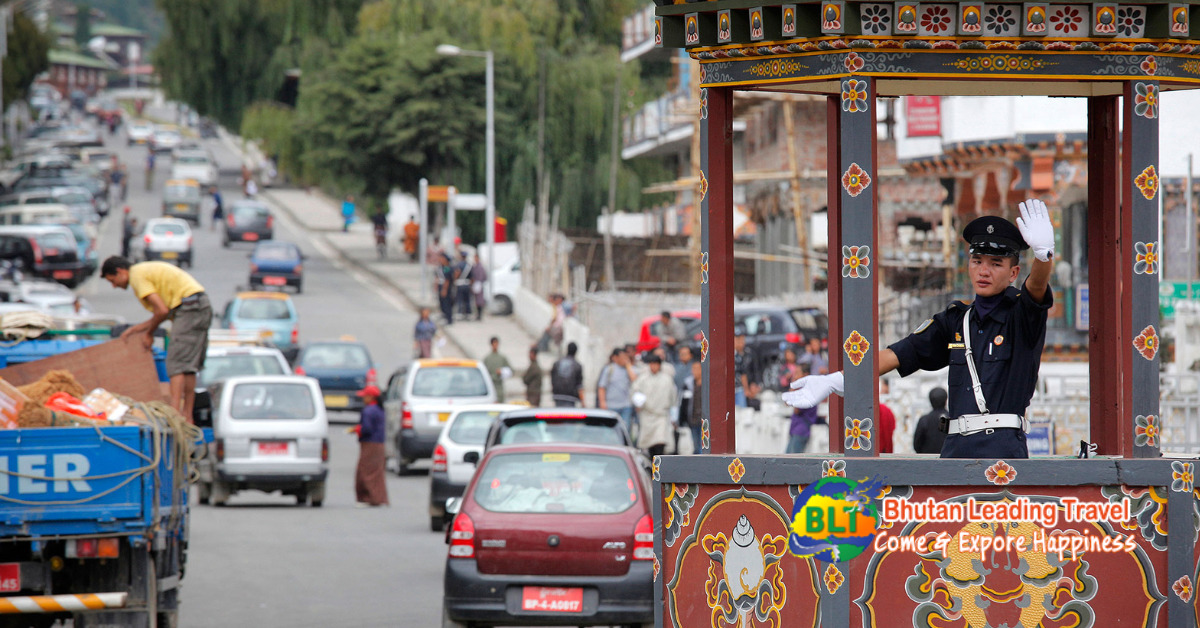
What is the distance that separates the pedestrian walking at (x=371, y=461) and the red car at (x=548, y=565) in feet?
31.9

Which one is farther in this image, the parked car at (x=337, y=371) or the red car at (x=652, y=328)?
the parked car at (x=337, y=371)

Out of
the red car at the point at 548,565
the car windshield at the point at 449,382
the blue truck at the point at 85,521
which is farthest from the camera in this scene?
the car windshield at the point at 449,382

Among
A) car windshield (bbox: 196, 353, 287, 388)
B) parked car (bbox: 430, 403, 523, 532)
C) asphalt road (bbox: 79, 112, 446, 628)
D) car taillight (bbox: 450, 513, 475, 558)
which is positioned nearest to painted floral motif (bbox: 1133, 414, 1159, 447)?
car taillight (bbox: 450, 513, 475, 558)

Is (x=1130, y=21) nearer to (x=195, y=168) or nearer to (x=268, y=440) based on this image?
(x=268, y=440)

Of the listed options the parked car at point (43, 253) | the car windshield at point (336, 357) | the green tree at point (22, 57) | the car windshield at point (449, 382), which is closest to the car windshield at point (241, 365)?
the car windshield at point (449, 382)

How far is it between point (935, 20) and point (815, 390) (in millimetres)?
1476

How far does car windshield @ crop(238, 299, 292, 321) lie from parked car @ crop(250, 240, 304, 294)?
36.3ft

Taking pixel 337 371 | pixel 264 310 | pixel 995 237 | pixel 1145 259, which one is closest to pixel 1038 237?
pixel 995 237

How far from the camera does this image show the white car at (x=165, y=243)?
52.7 m

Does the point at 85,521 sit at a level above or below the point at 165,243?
below

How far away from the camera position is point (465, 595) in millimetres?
11164

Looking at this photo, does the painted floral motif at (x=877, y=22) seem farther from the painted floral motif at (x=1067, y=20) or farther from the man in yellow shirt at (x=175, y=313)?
the man in yellow shirt at (x=175, y=313)

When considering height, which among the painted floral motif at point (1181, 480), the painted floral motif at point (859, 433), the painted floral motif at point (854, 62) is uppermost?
the painted floral motif at point (854, 62)

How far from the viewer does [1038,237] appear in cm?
652
